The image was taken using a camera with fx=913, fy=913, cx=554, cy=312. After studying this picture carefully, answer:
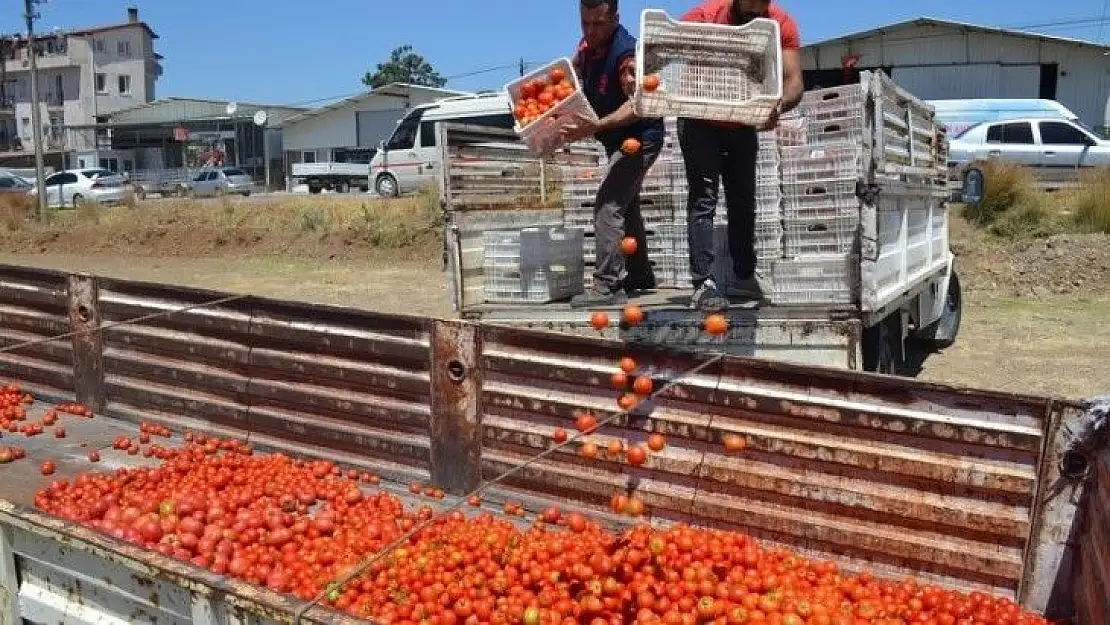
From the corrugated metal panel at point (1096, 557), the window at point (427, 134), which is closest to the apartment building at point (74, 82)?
the window at point (427, 134)

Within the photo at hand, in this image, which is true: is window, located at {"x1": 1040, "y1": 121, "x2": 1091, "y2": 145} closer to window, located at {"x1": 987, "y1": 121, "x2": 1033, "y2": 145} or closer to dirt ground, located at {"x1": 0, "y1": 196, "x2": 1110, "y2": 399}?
window, located at {"x1": 987, "y1": 121, "x2": 1033, "y2": 145}

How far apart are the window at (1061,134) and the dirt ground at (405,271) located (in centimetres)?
734

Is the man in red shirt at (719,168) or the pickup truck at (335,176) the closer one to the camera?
the man in red shirt at (719,168)

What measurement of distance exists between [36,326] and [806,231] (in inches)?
216

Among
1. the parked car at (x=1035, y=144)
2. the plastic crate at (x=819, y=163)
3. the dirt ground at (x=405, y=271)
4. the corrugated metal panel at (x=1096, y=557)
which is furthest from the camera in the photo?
the parked car at (x=1035, y=144)

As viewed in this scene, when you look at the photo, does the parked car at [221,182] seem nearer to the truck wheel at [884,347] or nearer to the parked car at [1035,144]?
the parked car at [1035,144]

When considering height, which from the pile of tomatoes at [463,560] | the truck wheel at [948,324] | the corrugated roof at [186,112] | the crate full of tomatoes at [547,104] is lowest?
the pile of tomatoes at [463,560]

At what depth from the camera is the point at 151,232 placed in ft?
77.3

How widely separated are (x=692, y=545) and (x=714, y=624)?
0.44 m

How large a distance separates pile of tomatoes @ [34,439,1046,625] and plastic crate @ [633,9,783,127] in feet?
7.08

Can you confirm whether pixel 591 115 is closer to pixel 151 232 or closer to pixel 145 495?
pixel 145 495

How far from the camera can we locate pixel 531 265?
591 cm

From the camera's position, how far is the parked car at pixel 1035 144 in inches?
837

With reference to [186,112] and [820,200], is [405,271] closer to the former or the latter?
[820,200]
